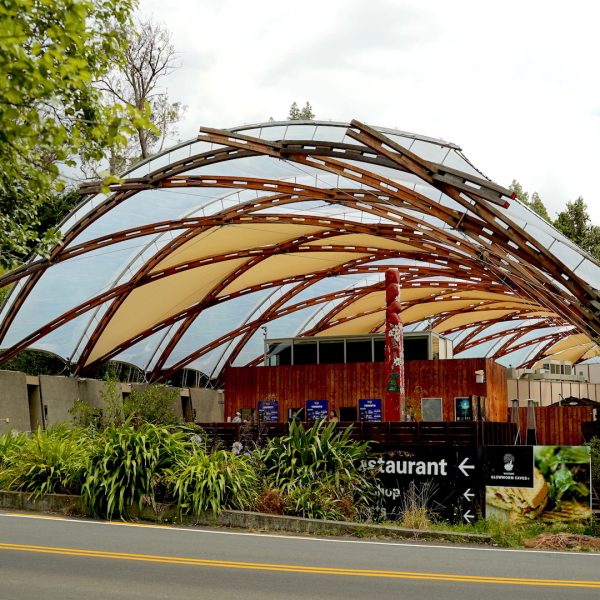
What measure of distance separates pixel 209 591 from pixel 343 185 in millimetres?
21829

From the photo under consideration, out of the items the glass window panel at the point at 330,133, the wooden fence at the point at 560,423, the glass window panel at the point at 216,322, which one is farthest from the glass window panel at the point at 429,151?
the glass window panel at the point at 216,322

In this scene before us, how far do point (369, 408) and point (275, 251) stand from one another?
7.65 meters

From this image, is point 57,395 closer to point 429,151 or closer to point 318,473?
point 429,151

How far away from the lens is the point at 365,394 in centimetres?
3556

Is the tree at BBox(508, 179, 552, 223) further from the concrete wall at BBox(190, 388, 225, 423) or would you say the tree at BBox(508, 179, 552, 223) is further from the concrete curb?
the concrete curb

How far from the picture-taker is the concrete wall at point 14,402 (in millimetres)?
33250

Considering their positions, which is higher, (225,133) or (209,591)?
(225,133)

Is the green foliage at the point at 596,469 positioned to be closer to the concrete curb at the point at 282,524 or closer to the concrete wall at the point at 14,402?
the concrete curb at the point at 282,524

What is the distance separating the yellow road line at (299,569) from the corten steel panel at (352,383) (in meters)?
23.0

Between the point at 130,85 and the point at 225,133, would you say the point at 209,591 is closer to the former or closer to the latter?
the point at 225,133

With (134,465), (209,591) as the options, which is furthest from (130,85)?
(209,591)

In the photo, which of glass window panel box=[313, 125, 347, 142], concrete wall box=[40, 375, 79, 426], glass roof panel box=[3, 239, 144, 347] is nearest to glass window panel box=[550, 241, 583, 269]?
glass window panel box=[313, 125, 347, 142]

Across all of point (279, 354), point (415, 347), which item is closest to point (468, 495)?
point (415, 347)

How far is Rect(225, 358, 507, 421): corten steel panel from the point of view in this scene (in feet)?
113
